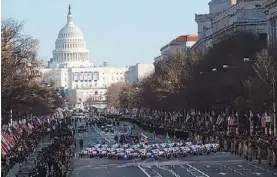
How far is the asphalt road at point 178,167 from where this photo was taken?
4319 centimetres

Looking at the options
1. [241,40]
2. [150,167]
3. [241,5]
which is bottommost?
[150,167]

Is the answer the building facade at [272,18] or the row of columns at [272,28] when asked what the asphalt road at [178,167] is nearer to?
the row of columns at [272,28]

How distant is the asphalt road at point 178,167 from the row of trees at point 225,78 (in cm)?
913

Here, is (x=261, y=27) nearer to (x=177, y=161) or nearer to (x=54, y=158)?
(x=177, y=161)

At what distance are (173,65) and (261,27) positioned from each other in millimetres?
15738

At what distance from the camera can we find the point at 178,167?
48.3 m

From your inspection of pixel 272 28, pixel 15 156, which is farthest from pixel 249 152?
pixel 272 28

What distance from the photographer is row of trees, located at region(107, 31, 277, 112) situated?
64.9 metres

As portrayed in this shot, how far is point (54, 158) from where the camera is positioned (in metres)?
40.8

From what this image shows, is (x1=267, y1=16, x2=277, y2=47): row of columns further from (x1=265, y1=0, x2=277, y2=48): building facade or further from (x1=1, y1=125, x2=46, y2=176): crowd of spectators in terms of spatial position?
(x1=1, y1=125, x2=46, y2=176): crowd of spectators

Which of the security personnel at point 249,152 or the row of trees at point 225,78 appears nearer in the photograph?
the security personnel at point 249,152

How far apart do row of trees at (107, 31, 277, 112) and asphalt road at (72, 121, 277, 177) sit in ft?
30.0

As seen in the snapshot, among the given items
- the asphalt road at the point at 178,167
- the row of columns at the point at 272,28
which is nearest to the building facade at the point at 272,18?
the row of columns at the point at 272,28

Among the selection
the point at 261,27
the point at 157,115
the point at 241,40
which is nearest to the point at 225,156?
the point at 241,40
